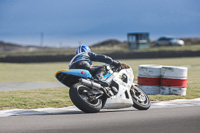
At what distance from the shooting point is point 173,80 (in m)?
11.4

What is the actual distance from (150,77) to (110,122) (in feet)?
15.8

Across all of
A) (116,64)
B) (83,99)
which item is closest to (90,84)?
(83,99)

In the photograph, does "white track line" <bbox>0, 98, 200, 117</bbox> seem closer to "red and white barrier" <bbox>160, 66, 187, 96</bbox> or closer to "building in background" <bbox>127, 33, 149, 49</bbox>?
"red and white barrier" <bbox>160, 66, 187, 96</bbox>

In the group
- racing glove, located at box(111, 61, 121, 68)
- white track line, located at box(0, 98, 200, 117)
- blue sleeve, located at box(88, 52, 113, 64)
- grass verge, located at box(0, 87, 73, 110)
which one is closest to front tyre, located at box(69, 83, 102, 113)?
white track line, located at box(0, 98, 200, 117)

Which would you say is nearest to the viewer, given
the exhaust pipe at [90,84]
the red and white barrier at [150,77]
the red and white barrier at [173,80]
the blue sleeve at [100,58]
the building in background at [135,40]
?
the exhaust pipe at [90,84]

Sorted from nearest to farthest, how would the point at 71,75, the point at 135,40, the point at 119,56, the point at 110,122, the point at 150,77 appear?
the point at 110,122, the point at 71,75, the point at 150,77, the point at 119,56, the point at 135,40

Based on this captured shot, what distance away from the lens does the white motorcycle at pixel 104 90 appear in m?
7.79

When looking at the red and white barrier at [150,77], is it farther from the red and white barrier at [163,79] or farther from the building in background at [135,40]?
the building in background at [135,40]

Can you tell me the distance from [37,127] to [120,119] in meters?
1.72

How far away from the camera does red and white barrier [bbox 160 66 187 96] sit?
11.2m

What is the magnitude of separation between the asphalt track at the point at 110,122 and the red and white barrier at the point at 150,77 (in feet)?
9.75

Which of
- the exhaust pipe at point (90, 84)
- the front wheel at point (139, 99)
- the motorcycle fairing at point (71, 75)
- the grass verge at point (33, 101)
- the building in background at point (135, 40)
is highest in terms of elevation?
the building in background at point (135, 40)

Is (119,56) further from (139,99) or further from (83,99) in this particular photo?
(83,99)

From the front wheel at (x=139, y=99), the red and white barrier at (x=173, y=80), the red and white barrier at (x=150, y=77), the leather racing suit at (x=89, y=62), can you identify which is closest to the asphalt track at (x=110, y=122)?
the front wheel at (x=139, y=99)
